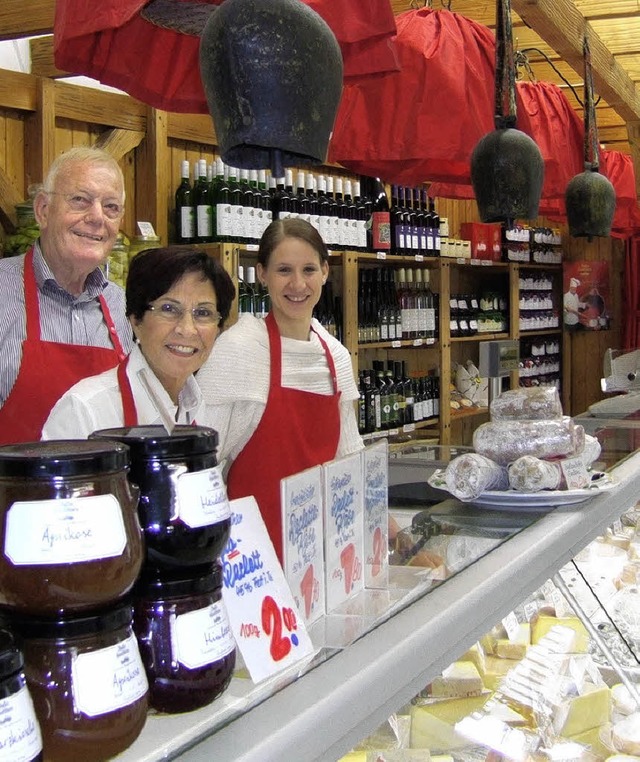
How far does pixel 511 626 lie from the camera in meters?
2.40

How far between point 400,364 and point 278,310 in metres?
3.26

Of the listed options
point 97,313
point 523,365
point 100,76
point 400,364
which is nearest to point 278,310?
point 97,313

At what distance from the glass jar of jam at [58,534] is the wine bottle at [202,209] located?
379 centimetres

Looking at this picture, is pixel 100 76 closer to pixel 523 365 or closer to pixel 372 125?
pixel 372 125

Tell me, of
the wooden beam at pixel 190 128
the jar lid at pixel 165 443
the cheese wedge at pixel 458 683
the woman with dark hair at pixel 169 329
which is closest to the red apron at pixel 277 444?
the woman with dark hair at pixel 169 329

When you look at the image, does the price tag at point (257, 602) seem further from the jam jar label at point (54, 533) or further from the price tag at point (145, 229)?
the price tag at point (145, 229)

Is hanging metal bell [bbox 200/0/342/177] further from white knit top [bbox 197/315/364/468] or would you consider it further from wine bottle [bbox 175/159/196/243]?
wine bottle [bbox 175/159/196/243]

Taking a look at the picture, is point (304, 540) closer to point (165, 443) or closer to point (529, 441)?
point (165, 443)

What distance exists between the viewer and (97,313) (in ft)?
9.55

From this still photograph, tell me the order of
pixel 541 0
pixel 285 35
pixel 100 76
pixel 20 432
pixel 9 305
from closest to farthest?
pixel 285 35 < pixel 100 76 < pixel 20 432 < pixel 9 305 < pixel 541 0

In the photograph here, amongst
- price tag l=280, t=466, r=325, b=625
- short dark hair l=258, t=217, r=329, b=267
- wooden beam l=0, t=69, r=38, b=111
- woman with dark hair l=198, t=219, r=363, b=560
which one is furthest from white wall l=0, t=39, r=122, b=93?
price tag l=280, t=466, r=325, b=625

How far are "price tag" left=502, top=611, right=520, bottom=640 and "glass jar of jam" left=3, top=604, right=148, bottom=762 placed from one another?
1710 mm

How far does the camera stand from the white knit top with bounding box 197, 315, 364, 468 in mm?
2852

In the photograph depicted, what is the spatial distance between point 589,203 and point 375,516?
240 cm
